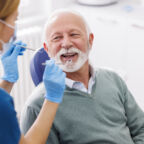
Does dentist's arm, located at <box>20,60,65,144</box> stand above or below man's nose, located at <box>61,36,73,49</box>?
below

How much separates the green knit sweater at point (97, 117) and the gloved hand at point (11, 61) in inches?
10.5

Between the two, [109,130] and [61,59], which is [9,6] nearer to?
[61,59]

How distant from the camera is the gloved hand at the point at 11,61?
172 cm

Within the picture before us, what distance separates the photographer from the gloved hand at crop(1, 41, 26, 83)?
1.72 meters

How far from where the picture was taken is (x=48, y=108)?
1384 millimetres

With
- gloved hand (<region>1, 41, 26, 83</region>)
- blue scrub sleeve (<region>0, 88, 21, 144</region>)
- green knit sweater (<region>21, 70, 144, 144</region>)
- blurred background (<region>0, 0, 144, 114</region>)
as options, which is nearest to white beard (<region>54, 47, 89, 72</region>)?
green knit sweater (<region>21, 70, 144, 144</region>)

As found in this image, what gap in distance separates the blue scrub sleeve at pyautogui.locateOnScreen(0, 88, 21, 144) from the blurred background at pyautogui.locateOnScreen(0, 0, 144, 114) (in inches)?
67.2

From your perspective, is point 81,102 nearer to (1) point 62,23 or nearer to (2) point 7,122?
(1) point 62,23

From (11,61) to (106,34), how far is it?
5.07 feet

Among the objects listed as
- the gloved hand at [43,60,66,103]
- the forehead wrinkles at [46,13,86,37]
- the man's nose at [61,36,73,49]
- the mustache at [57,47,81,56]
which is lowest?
the gloved hand at [43,60,66,103]

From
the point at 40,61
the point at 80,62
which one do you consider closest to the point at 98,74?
the point at 80,62

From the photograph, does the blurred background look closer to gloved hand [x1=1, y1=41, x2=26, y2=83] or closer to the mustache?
gloved hand [x1=1, y1=41, x2=26, y2=83]

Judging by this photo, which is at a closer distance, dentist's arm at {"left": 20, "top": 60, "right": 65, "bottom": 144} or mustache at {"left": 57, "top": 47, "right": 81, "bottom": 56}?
dentist's arm at {"left": 20, "top": 60, "right": 65, "bottom": 144}

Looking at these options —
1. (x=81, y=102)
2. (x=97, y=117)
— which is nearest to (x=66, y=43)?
(x=81, y=102)
